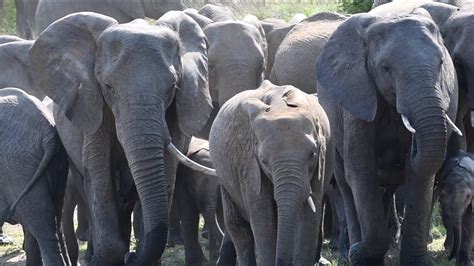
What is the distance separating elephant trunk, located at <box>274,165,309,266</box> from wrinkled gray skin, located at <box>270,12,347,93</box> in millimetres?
4751

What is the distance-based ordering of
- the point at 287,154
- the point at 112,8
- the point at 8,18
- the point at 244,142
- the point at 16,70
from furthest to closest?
1. the point at 8,18
2. the point at 112,8
3. the point at 16,70
4. the point at 244,142
5. the point at 287,154

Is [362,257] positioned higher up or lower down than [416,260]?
lower down

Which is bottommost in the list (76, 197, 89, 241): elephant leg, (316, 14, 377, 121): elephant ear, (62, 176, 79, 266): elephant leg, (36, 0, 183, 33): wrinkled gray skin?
(36, 0, 183, 33): wrinkled gray skin

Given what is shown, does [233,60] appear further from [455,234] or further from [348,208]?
[455,234]

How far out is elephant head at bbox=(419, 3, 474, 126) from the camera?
32.8 feet

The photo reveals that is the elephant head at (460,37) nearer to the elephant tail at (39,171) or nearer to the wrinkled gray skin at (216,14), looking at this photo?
the elephant tail at (39,171)

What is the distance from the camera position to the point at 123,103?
8852 millimetres

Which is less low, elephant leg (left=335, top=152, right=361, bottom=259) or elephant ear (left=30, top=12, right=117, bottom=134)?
elephant ear (left=30, top=12, right=117, bottom=134)

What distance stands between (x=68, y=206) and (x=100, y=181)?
Result: 5.62 feet

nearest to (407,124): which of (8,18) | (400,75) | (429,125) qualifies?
(429,125)

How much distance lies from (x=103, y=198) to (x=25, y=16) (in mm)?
13179

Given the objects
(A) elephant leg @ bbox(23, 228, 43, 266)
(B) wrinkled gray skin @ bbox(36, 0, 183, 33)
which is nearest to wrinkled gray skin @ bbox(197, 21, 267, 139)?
(A) elephant leg @ bbox(23, 228, 43, 266)

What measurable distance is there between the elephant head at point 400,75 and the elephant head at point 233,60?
285 cm

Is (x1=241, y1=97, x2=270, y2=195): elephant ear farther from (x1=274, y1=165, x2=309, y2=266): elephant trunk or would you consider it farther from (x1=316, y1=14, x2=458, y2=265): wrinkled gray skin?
(x1=316, y1=14, x2=458, y2=265): wrinkled gray skin
